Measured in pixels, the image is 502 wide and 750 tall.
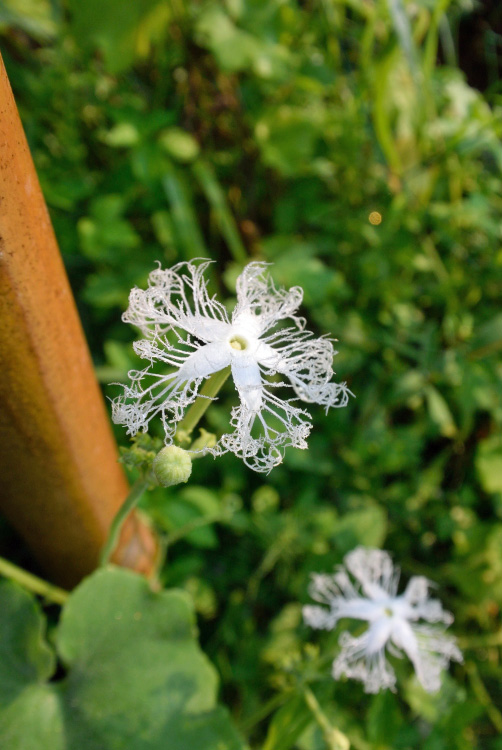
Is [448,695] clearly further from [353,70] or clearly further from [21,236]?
[353,70]

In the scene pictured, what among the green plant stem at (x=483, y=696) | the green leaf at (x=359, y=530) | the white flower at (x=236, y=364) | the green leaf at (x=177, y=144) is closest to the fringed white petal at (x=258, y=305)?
the white flower at (x=236, y=364)

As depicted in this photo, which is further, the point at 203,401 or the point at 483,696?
the point at 483,696

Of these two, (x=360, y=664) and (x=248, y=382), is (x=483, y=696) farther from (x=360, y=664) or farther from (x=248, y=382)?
(x=248, y=382)

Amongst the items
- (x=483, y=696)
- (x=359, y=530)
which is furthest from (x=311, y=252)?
(x=483, y=696)

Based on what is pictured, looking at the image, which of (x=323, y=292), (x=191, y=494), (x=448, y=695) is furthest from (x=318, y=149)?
(x=448, y=695)

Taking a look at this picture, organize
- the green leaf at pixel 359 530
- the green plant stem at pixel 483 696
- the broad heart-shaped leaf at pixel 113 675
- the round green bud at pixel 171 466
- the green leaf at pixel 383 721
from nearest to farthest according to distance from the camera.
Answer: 1. the round green bud at pixel 171 466
2. the broad heart-shaped leaf at pixel 113 675
3. the green leaf at pixel 383 721
4. the green leaf at pixel 359 530
5. the green plant stem at pixel 483 696

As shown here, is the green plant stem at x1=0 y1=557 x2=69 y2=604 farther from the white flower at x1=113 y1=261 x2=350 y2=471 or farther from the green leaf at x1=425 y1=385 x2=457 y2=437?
the green leaf at x1=425 y1=385 x2=457 y2=437

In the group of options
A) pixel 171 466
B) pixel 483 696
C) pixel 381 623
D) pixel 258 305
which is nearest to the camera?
pixel 171 466

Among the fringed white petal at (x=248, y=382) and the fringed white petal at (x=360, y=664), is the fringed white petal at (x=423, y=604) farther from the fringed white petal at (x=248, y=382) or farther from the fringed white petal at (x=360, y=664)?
the fringed white petal at (x=248, y=382)

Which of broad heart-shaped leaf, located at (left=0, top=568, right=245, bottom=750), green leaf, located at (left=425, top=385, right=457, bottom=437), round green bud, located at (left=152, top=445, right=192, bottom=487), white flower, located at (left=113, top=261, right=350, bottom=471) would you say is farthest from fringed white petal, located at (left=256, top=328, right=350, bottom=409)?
green leaf, located at (left=425, top=385, right=457, bottom=437)
